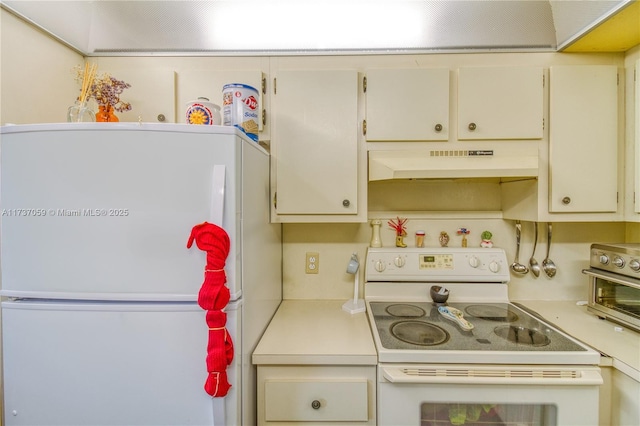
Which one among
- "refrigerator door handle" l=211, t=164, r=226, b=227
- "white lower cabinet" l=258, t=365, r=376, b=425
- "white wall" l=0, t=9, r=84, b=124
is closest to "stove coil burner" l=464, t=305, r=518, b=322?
"white lower cabinet" l=258, t=365, r=376, b=425

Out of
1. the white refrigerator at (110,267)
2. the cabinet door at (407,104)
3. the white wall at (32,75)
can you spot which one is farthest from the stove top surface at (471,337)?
the white wall at (32,75)

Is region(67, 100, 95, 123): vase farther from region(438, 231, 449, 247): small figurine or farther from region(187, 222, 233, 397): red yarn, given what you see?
region(438, 231, 449, 247): small figurine

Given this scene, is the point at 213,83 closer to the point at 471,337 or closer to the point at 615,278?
the point at 471,337

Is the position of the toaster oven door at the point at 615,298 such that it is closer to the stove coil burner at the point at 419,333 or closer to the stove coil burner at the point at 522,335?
the stove coil burner at the point at 522,335

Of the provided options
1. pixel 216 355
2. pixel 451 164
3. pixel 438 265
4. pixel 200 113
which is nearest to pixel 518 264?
pixel 438 265

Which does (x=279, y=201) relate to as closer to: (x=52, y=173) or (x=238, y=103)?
(x=238, y=103)

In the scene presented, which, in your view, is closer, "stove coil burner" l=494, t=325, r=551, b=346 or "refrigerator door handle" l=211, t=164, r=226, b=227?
"refrigerator door handle" l=211, t=164, r=226, b=227

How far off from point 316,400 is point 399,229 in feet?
3.14

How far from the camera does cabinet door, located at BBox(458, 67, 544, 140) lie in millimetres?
1292

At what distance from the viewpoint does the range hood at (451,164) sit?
47.6 inches

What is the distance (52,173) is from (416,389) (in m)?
1.40

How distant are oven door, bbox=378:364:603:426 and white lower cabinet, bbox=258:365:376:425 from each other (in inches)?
2.2

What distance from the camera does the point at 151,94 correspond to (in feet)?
4.44

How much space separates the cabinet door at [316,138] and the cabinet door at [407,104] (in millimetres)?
97
